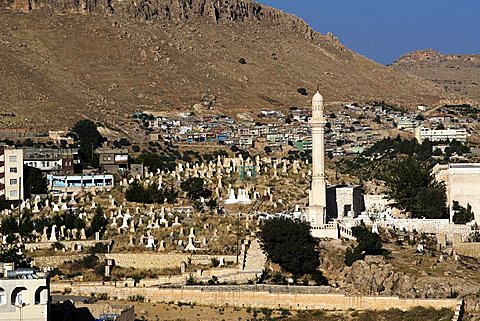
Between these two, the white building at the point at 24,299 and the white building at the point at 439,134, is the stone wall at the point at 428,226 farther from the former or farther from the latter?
the white building at the point at 439,134

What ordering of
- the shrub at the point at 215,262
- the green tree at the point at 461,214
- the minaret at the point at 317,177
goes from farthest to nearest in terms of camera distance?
the green tree at the point at 461,214 → the minaret at the point at 317,177 → the shrub at the point at 215,262

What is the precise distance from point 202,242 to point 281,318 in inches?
335

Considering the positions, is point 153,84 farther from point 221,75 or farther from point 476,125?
point 476,125

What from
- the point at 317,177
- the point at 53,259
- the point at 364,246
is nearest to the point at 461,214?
the point at 317,177

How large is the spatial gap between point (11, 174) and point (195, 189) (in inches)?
355

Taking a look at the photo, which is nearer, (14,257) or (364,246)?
(14,257)

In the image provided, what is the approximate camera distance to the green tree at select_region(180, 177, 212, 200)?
202 ft

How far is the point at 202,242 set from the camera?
171 ft

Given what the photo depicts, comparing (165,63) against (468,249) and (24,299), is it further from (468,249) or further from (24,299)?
(24,299)

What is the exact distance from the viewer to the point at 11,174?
66000 mm

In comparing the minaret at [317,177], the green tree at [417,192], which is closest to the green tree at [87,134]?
the green tree at [417,192]

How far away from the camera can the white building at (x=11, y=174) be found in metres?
64.9

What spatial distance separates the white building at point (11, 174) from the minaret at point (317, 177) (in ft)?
45.2

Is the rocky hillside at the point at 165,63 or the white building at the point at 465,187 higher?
the rocky hillside at the point at 165,63
